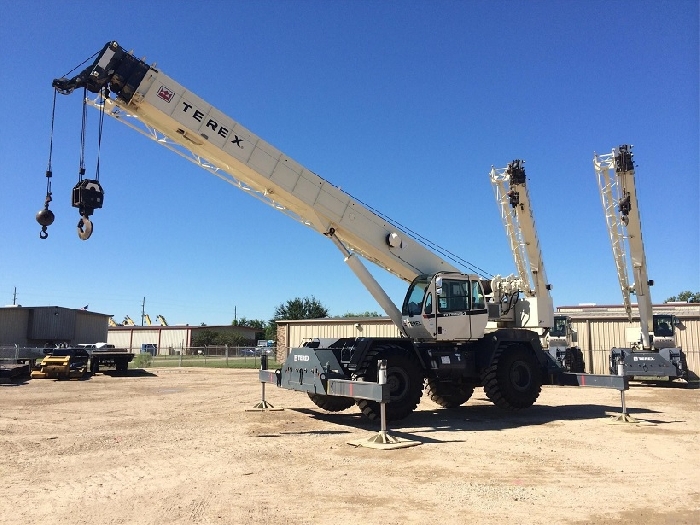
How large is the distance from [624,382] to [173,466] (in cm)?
954

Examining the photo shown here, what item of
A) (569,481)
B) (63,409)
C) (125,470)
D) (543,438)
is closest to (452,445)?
(543,438)

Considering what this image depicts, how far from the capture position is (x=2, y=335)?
4062 centimetres

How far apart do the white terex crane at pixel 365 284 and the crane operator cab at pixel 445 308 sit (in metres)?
0.02

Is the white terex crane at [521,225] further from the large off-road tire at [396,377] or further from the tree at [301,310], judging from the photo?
the tree at [301,310]

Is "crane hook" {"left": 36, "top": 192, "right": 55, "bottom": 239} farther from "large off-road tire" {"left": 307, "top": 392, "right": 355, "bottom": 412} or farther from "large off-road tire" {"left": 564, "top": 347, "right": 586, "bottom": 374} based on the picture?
"large off-road tire" {"left": 564, "top": 347, "right": 586, "bottom": 374}

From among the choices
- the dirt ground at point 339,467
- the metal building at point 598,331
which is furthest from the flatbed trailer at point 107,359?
the dirt ground at point 339,467

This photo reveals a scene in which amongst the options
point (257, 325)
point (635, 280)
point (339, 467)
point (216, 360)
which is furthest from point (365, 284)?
point (257, 325)

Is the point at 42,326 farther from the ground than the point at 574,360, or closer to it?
farther from the ground

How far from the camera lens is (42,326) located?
43.4 meters

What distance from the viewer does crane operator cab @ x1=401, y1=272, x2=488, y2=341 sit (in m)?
12.2

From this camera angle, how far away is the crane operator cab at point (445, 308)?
1224cm

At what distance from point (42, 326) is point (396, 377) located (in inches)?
1609

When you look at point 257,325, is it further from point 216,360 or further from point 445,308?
point 445,308

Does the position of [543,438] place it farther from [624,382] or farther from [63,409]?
[63,409]
